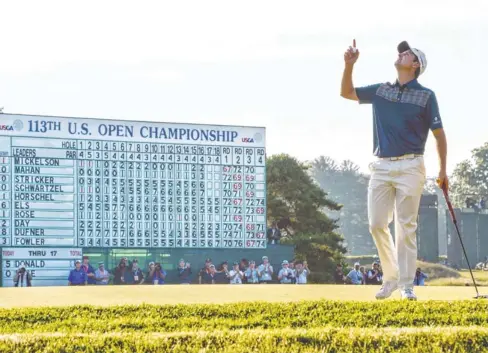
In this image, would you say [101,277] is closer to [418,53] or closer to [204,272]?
[204,272]

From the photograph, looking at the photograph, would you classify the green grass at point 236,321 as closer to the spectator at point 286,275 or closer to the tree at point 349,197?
the spectator at point 286,275

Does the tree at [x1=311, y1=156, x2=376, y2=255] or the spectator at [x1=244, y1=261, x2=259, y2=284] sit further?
the tree at [x1=311, y1=156, x2=376, y2=255]

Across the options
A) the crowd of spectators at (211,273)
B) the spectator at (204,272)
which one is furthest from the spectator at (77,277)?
the spectator at (204,272)

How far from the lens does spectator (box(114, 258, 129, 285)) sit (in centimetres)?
2966

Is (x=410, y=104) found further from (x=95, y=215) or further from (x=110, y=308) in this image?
(x=95, y=215)

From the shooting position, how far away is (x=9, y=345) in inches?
222

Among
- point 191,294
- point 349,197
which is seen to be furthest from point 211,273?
point 349,197

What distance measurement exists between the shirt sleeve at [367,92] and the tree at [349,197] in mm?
99616

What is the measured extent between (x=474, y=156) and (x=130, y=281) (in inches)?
2666

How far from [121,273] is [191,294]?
20528 millimetres

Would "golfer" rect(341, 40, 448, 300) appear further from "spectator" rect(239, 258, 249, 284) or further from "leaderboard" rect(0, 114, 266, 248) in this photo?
"leaderboard" rect(0, 114, 266, 248)

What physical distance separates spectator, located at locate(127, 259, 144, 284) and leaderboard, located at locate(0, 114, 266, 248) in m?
1.45

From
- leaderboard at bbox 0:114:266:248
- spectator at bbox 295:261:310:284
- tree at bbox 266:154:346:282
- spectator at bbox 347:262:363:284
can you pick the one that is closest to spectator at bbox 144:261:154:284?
leaderboard at bbox 0:114:266:248

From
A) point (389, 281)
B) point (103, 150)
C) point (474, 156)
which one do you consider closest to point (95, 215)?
point (103, 150)
